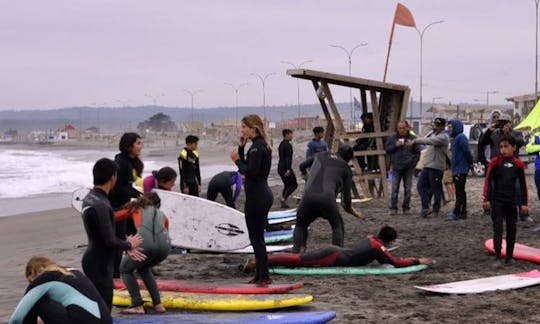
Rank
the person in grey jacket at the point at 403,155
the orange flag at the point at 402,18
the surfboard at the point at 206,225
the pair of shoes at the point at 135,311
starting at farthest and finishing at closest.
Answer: the orange flag at the point at 402,18
the person in grey jacket at the point at 403,155
the surfboard at the point at 206,225
the pair of shoes at the point at 135,311

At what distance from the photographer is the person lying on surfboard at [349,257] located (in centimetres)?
835

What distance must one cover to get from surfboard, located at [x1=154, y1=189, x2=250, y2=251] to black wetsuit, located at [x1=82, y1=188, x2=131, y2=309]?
3818mm

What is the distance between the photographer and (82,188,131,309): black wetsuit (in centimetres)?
541

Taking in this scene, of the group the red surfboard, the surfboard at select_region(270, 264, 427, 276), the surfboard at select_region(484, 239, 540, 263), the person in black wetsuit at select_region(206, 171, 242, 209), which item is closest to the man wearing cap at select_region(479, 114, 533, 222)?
the surfboard at select_region(484, 239, 540, 263)

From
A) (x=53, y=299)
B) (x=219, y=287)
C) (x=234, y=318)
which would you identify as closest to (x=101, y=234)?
(x=53, y=299)

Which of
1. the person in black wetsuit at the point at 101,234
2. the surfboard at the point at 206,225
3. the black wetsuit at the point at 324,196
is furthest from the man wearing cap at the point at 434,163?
the person in black wetsuit at the point at 101,234

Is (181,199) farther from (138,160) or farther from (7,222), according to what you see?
(7,222)

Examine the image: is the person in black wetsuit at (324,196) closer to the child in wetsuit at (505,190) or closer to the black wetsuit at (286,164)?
the child in wetsuit at (505,190)

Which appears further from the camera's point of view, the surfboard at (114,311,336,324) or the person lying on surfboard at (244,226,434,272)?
the person lying on surfboard at (244,226,434,272)

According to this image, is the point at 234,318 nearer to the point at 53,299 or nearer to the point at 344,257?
the point at 53,299

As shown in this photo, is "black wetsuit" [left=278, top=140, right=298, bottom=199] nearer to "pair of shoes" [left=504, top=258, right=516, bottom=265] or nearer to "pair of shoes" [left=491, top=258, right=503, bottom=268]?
"pair of shoes" [left=491, top=258, right=503, bottom=268]

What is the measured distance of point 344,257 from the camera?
27.7ft

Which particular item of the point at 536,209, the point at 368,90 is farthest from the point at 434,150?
the point at 368,90

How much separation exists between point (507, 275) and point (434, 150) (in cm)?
530
